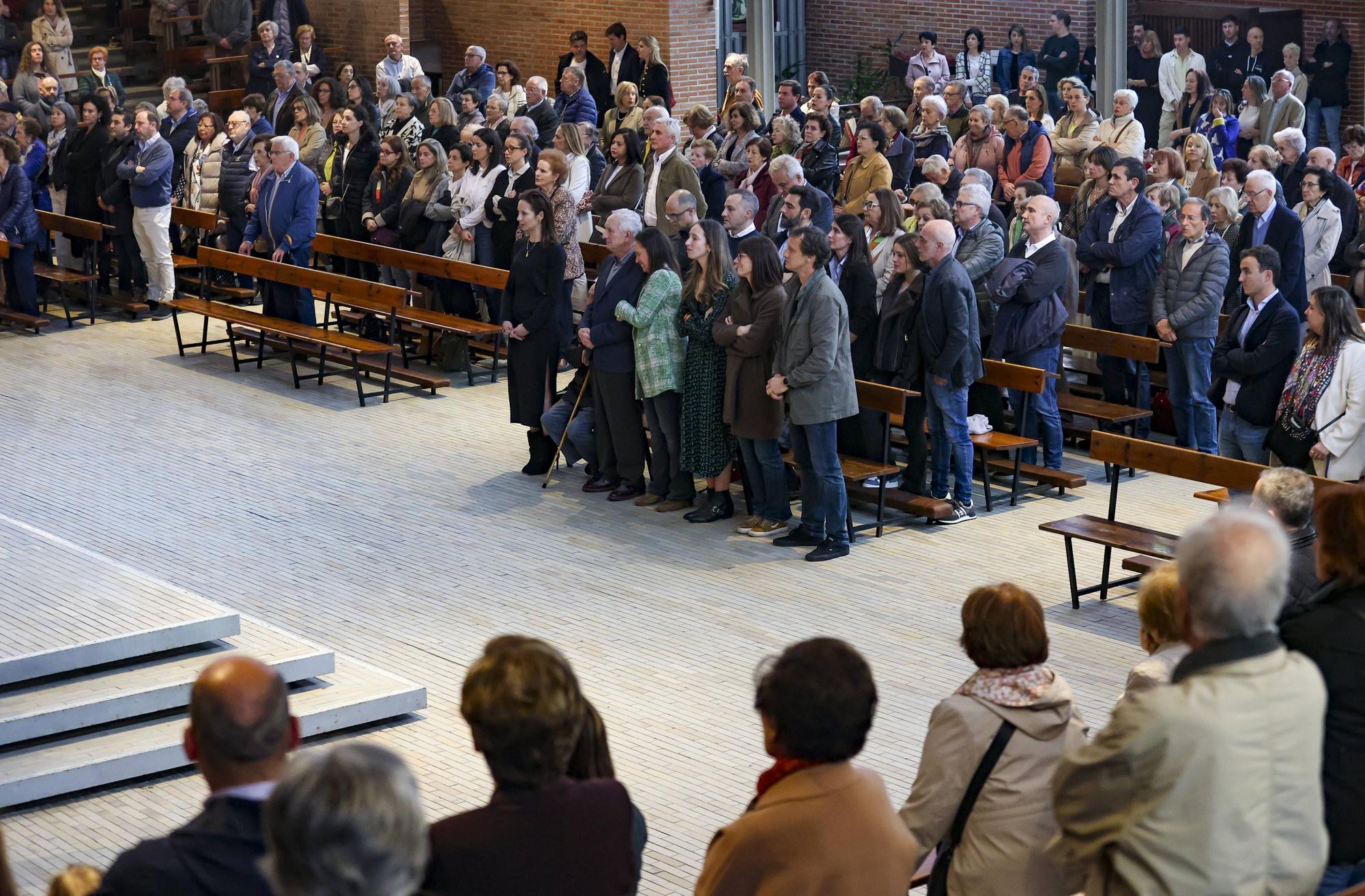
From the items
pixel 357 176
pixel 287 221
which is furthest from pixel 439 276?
pixel 357 176

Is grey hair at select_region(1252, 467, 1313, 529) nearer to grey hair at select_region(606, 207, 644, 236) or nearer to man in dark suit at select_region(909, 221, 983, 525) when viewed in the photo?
man in dark suit at select_region(909, 221, 983, 525)

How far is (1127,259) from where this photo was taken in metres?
10.9

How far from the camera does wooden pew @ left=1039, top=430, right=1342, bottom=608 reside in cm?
809

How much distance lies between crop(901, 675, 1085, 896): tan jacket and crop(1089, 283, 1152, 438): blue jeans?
7120 mm

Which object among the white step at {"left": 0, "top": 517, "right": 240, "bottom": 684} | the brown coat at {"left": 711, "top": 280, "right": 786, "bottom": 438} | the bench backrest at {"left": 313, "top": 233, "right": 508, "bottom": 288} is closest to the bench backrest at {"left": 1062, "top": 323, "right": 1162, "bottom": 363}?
the brown coat at {"left": 711, "top": 280, "right": 786, "bottom": 438}

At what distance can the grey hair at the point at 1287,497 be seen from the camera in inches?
229

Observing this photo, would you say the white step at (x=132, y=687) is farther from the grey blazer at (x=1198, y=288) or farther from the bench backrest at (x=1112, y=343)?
the grey blazer at (x=1198, y=288)

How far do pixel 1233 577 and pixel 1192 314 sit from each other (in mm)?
7462

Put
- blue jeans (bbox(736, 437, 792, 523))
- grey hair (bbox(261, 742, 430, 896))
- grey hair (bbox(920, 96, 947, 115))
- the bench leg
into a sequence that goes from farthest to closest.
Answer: grey hair (bbox(920, 96, 947, 115)) → blue jeans (bbox(736, 437, 792, 523)) → the bench leg → grey hair (bbox(261, 742, 430, 896))

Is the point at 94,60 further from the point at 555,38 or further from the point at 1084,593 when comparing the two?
the point at 1084,593

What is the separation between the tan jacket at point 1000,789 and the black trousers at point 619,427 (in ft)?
19.5

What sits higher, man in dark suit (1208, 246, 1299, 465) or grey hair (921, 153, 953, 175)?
grey hair (921, 153, 953, 175)

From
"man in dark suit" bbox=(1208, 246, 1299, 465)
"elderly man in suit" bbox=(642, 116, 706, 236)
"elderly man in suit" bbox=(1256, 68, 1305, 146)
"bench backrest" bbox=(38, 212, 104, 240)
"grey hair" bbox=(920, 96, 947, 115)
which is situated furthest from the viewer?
"elderly man in suit" bbox=(1256, 68, 1305, 146)

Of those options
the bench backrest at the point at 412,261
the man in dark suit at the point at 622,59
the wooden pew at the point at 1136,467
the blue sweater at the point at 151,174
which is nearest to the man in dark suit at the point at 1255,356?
the wooden pew at the point at 1136,467
